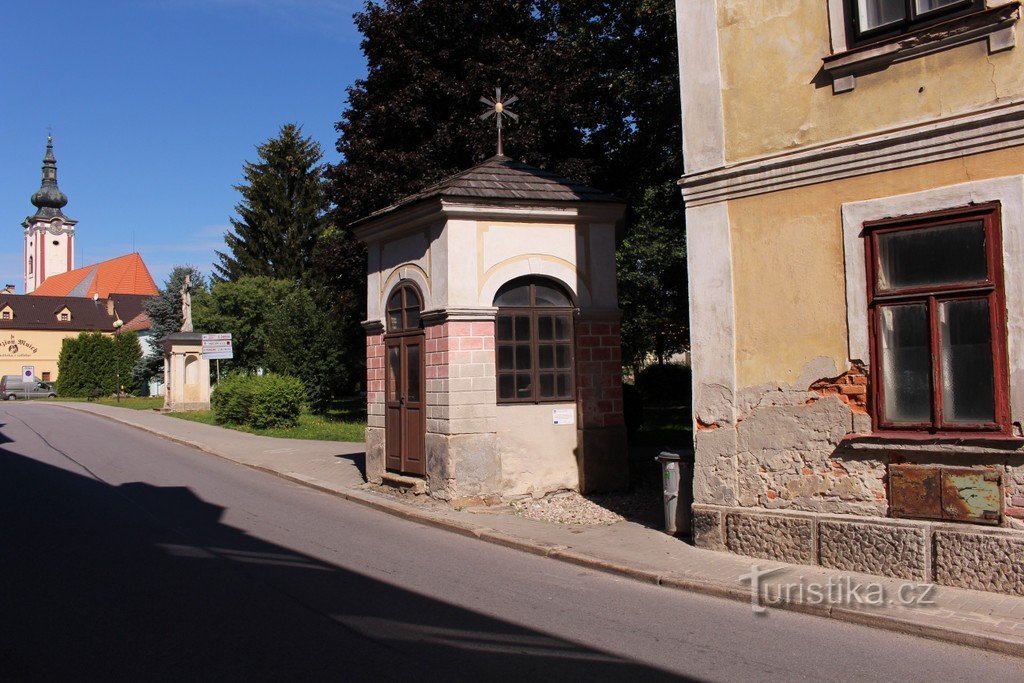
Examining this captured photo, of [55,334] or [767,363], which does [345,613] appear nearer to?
[767,363]

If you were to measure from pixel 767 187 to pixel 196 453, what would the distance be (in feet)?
51.7

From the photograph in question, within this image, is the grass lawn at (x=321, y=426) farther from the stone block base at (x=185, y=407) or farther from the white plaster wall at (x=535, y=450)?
the white plaster wall at (x=535, y=450)

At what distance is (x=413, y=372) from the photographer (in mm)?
12070

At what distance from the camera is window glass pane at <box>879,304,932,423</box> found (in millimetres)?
7098

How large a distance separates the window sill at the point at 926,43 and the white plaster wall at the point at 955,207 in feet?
3.75

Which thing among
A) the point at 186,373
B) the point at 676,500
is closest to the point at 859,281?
the point at 676,500

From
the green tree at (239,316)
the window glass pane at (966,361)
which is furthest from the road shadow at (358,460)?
the green tree at (239,316)

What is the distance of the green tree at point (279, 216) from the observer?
2152 inches

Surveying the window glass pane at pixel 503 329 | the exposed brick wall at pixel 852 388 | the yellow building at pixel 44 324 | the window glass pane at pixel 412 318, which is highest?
the yellow building at pixel 44 324

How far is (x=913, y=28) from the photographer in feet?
23.5

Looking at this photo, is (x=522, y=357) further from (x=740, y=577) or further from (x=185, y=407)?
(x=185, y=407)

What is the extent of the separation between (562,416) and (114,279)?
283ft

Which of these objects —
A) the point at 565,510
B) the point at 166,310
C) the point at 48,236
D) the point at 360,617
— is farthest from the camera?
the point at 48,236

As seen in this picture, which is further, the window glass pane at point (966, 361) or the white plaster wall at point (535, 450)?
the white plaster wall at point (535, 450)
